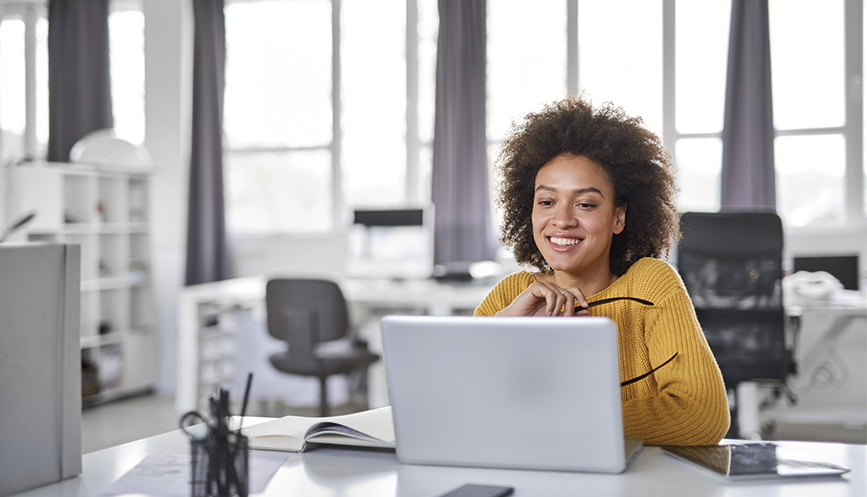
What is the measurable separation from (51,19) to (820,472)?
5791 mm

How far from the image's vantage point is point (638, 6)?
451 cm

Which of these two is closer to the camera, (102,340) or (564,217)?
(564,217)

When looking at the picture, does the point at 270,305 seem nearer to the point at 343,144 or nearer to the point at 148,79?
the point at 343,144

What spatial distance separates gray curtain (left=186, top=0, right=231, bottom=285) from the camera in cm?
493

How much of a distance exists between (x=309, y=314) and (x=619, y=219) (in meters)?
2.15

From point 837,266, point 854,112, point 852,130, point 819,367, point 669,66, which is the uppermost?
point 669,66

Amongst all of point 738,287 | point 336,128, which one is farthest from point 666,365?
point 336,128

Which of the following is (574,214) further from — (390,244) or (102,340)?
(102,340)

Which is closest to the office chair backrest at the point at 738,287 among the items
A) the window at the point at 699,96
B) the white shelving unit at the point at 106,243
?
the window at the point at 699,96

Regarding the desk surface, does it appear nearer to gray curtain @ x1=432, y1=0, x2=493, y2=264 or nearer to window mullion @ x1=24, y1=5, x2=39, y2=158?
gray curtain @ x1=432, y1=0, x2=493, y2=264

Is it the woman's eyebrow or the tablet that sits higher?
the woman's eyebrow

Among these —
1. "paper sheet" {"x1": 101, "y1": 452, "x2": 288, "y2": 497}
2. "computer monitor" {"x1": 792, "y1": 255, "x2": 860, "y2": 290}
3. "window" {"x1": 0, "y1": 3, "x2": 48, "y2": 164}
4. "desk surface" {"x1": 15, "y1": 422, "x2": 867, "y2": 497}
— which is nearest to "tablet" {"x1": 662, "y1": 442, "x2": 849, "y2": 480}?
"desk surface" {"x1": 15, "y1": 422, "x2": 867, "y2": 497}

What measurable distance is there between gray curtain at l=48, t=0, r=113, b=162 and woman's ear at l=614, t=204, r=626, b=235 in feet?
15.3

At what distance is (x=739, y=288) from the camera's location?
9.29 ft
